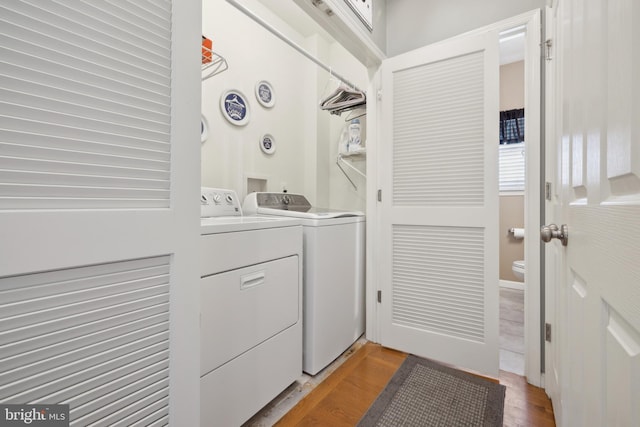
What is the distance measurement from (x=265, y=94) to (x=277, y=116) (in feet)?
0.67

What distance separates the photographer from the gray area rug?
132 centimetres

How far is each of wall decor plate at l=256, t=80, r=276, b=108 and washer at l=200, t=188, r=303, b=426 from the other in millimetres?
1181

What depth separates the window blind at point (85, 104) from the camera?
0.51 metres

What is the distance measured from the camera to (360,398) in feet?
4.91

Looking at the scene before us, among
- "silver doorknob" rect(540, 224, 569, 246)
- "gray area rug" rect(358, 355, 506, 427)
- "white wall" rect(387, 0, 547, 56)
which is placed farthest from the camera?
"white wall" rect(387, 0, 547, 56)

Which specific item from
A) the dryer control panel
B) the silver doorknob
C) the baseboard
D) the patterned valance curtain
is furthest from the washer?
the patterned valance curtain

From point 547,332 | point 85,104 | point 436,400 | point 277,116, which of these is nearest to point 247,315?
point 85,104

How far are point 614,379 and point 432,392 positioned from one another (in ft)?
4.33

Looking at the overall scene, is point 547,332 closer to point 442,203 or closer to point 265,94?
point 442,203

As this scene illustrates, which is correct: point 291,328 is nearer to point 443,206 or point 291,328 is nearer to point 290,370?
point 290,370

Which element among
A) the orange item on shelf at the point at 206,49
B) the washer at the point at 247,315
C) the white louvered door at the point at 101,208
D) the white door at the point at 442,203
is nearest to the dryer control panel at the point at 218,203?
the washer at the point at 247,315

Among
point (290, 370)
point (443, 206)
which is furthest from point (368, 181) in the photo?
point (290, 370)

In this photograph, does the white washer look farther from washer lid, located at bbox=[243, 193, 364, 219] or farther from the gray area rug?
the gray area rug

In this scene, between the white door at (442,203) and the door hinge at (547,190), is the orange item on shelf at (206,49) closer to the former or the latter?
the white door at (442,203)
